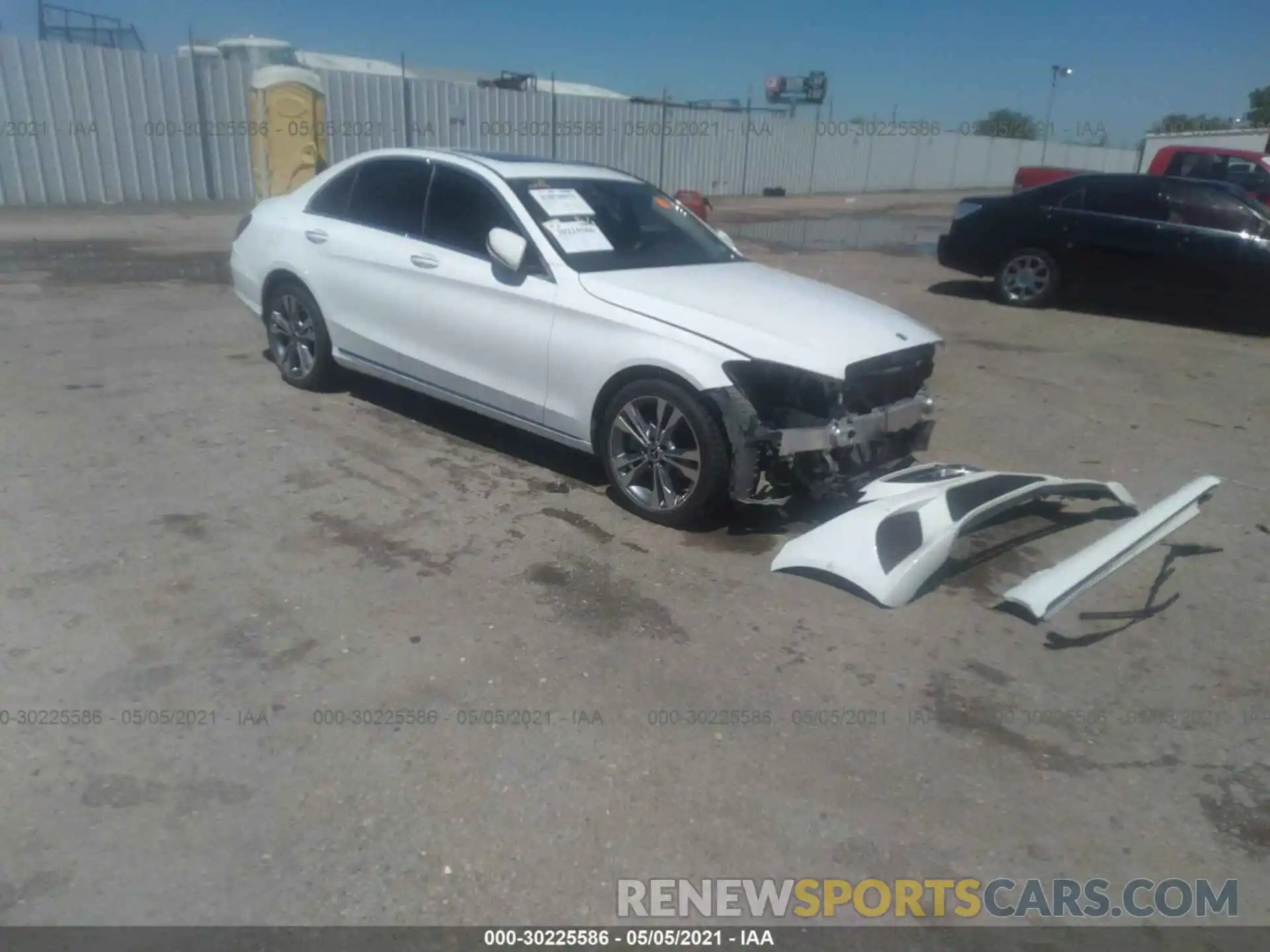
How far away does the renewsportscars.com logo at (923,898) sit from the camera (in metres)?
2.62

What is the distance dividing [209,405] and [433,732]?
13.5 feet

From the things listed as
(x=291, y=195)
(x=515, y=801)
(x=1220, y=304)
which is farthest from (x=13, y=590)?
(x=1220, y=304)

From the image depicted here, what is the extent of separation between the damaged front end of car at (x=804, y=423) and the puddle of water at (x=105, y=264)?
28.5 ft

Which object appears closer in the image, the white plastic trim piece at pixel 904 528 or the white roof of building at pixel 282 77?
the white plastic trim piece at pixel 904 528

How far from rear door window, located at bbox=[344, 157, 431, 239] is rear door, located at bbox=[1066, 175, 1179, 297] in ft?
26.4

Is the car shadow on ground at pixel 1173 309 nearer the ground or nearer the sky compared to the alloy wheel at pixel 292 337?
nearer the ground

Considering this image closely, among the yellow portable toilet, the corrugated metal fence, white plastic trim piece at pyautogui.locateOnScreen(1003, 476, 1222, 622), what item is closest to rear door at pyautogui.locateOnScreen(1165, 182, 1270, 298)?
white plastic trim piece at pyautogui.locateOnScreen(1003, 476, 1222, 622)

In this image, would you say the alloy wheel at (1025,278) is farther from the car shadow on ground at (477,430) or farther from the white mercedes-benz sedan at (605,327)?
the car shadow on ground at (477,430)

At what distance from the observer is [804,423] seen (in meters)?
4.54

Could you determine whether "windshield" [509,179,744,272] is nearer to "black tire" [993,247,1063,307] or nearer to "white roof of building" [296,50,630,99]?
"black tire" [993,247,1063,307]

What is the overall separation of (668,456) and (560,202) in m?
1.76

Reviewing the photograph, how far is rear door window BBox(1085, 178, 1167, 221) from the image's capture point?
34.4ft

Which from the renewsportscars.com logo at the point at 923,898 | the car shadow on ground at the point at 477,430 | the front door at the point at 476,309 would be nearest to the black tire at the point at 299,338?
the car shadow on ground at the point at 477,430

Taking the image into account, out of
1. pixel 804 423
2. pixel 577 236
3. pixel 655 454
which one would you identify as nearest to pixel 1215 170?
pixel 577 236
